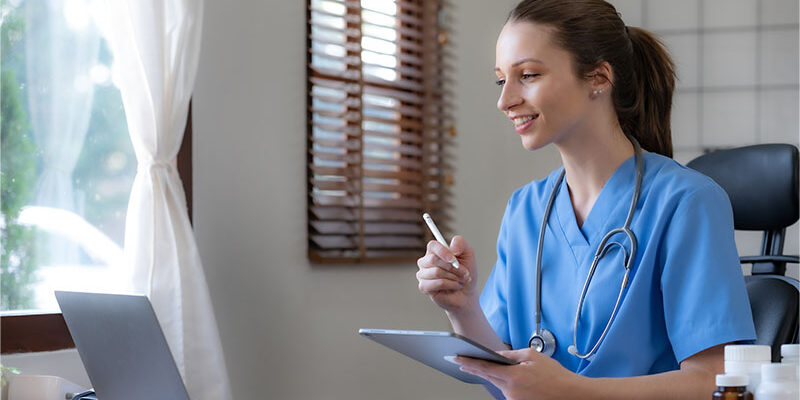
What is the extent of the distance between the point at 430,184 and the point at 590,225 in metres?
1.55

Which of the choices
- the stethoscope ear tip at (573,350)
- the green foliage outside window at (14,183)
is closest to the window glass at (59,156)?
the green foliage outside window at (14,183)

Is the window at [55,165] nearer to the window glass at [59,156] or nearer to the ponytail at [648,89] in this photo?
the window glass at [59,156]

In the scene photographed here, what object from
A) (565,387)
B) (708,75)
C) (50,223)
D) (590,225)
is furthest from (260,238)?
(708,75)

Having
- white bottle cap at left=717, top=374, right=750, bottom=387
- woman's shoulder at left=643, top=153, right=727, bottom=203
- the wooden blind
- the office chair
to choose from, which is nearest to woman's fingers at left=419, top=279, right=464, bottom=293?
woman's shoulder at left=643, top=153, right=727, bottom=203

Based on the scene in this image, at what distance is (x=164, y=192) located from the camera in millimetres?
2117

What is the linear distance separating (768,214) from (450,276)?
2.15 feet

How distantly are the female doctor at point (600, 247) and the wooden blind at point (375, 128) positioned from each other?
1.06 meters

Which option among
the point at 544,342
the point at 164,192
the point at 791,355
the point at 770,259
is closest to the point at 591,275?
the point at 544,342

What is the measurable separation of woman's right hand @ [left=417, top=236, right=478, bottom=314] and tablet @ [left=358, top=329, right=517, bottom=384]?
0.18m

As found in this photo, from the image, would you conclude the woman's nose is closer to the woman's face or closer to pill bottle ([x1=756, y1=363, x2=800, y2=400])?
the woman's face

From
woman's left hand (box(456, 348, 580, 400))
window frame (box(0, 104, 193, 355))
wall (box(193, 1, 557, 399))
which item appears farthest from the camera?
wall (box(193, 1, 557, 399))

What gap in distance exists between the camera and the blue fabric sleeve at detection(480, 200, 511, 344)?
176 centimetres

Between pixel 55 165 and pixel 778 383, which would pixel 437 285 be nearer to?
pixel 778 383

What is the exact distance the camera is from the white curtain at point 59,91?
81.7 inches
